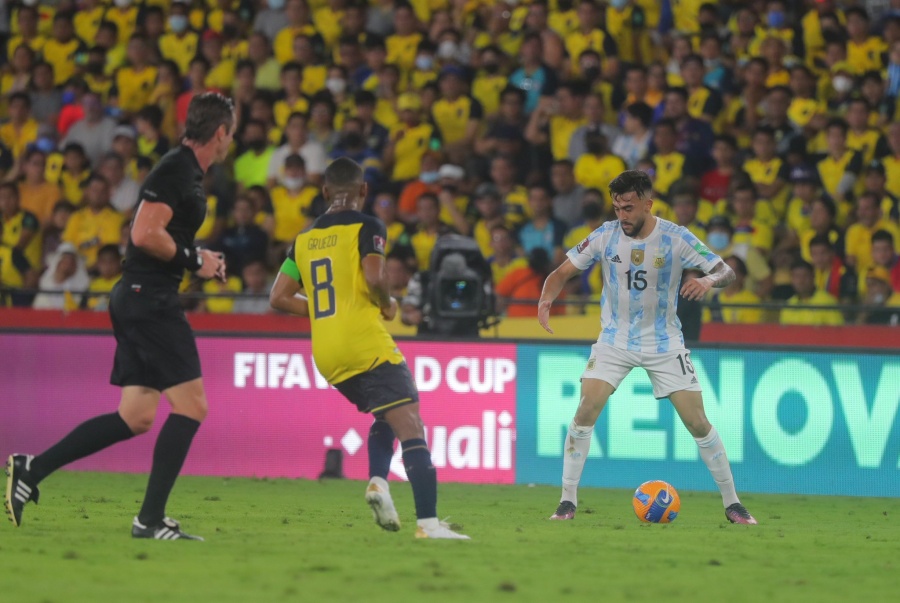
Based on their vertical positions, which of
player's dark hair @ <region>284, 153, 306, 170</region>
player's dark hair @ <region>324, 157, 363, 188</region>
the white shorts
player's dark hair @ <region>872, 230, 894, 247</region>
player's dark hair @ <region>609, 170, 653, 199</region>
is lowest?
the white shorts

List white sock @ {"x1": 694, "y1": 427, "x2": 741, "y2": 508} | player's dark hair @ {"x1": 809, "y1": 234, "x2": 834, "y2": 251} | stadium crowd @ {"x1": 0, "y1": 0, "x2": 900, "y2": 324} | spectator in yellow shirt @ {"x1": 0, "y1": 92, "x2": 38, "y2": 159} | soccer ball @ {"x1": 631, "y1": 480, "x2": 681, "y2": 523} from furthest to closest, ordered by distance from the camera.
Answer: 1. spectator in yellow shirt @ {"x1": 0, "y1": 92, "x2": 38, "y2": 159}
2. stadium crowd @ {"x1": 0, "y1": 0, "x2": 900, "y2": 324}
3. player's dark hair @ {"x1": 809, "y1": 234, "x2": 834, "y2": 251}
4. white sock @ {"x1": 694, "y1": 427, "x2": 741, "y2": 508}
5. soccer ball @ {"x1": 631, "y1": 480, "x2": 681, "y2": 523}

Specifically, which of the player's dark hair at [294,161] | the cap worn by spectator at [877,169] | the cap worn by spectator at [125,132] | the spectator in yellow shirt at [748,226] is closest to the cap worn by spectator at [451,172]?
the player's dark hair at [294,161]

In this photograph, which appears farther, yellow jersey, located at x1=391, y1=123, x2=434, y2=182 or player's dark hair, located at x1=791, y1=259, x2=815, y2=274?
yellow jersey, located at x1=391, y1=123, x2=434, y2=182

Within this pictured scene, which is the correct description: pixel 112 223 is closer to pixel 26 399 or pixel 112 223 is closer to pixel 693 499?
pixel 26 399

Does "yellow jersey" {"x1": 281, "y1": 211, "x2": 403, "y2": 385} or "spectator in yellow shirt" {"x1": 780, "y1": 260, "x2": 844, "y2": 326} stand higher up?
"spectator in yellow shirt" {"x1": 780, "y1": 260, "x2": 844, "y2": 326}

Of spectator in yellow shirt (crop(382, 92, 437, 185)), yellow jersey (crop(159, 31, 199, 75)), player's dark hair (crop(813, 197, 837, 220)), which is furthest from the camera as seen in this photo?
yellow jersey (crop(159, 31, 199, 75))

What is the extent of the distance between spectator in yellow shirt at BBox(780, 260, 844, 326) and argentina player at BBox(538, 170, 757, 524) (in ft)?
14.0

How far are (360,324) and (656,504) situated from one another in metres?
2.69

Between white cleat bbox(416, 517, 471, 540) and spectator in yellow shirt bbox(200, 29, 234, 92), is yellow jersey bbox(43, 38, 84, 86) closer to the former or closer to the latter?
spectator in yellow shirt bbox(200, 29, 234, 92)

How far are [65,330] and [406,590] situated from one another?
27.2 feet

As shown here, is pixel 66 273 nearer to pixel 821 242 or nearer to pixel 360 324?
pixel 821 242

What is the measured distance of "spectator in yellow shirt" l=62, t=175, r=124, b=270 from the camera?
16.5 meters

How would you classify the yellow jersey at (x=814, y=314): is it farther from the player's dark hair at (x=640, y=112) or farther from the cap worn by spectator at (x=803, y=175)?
the player's dark hair at (x=640, y=112)

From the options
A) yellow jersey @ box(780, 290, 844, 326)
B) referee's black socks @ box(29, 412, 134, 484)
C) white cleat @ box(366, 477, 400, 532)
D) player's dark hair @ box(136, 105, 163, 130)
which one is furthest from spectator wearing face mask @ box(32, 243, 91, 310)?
white cleat @ box(366, 477, 400, 532)
